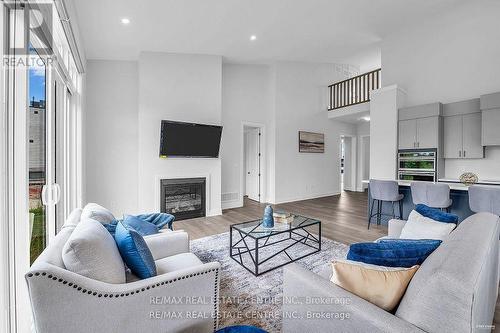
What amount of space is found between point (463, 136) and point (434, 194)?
A: 1.91m

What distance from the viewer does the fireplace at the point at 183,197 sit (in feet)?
14.9

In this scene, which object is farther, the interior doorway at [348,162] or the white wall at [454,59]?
the interior doorway at [348,162]

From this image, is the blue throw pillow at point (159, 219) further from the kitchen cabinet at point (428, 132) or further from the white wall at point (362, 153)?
the white wall at point (362, 153)

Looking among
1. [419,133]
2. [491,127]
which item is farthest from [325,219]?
[491,127]

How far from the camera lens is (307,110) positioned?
681cm

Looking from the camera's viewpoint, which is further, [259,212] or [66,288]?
[259,212]

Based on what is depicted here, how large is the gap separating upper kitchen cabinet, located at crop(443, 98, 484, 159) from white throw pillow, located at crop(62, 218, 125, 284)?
17.9ft

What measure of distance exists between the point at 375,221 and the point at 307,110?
3.64m

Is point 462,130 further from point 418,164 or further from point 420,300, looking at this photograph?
point 420,300

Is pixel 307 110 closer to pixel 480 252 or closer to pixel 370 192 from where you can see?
pixel 370 192

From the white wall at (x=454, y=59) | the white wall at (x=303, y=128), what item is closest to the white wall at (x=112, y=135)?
the white wall at (x=303, y=128)

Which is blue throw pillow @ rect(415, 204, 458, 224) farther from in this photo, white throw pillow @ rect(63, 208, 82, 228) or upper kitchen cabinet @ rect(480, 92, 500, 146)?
upper kitchen cabinet @ rect(480, 92, 500, 146)

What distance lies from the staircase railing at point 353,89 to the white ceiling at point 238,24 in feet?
3.74

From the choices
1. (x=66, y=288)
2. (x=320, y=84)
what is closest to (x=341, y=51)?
(x=320, y=84)
